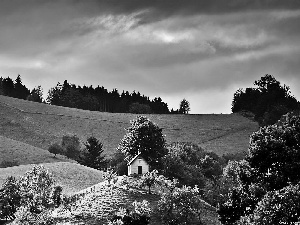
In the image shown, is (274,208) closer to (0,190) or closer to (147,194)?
(147,194)

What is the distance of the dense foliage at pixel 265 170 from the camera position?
44.8m

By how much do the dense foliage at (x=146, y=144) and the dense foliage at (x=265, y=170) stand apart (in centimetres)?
4841

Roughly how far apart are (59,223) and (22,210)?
29.0 ft

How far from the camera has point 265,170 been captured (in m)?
45.7

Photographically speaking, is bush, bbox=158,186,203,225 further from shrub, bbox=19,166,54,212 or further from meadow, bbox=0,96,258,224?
shrub, bbox=19,166,54,212

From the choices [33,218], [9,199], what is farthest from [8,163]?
[33,218]

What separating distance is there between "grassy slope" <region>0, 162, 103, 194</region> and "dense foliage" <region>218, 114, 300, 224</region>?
50.9 metres

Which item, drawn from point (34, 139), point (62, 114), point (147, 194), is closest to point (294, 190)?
point (147, 194)

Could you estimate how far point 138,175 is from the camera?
3346 inches

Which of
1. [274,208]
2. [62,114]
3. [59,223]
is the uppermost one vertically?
[62,114]

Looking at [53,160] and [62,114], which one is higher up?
[62,114]

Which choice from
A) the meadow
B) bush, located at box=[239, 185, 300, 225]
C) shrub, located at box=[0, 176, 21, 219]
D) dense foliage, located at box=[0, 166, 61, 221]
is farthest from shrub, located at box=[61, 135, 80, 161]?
bush, located at box=[239, 185, 300, 225]

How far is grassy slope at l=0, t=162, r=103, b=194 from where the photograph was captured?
320 feet

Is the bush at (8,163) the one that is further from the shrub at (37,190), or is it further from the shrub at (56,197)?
the shrub at (56,197)
